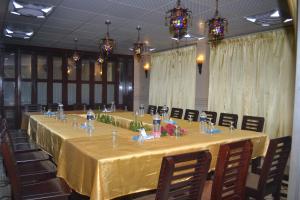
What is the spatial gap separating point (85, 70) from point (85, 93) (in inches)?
28.3

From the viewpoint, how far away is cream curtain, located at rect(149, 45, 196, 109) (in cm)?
628

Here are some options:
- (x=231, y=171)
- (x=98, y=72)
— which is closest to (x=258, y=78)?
(x=231, y=171)

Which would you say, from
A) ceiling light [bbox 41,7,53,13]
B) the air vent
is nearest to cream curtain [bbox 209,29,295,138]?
the air vent

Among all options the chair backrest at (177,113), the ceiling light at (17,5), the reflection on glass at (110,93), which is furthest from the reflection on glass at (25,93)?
the chair backrest at (177,113)

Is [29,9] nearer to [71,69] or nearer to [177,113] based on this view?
[177,113]

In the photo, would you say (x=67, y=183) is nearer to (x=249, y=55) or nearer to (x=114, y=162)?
(x=114, y=162)

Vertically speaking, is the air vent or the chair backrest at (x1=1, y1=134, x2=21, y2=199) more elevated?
the air vent

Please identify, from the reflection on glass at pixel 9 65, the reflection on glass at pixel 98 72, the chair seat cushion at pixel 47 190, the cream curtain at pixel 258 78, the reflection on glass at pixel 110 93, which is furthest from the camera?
the reflection on glass at pixel 110 93

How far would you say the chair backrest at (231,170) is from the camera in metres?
1.60

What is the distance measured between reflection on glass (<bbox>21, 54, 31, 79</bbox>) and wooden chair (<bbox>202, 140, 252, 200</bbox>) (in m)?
6.12

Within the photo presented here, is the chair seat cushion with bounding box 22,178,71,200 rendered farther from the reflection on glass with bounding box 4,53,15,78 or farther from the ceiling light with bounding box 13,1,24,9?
the reflection on glass with bounding box 4,53,15,78

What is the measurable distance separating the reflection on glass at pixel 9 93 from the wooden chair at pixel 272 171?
6252mm

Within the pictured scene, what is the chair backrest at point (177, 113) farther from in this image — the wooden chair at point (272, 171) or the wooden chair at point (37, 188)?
the wooden chair at point (37, 188)

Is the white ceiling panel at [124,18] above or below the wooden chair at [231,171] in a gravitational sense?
above
